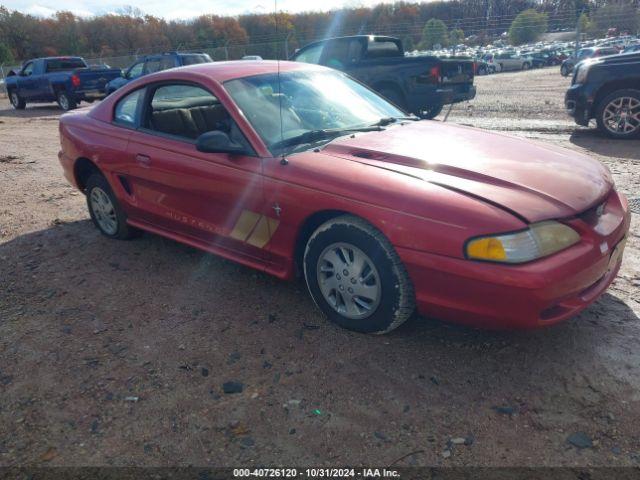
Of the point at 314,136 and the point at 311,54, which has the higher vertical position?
the point at 311,54

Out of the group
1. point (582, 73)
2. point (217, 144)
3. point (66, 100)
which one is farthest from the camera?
point (66, 100)

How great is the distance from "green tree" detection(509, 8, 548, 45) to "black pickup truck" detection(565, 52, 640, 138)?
→ 27846 millimetres

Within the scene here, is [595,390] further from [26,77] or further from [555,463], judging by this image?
[26,77]

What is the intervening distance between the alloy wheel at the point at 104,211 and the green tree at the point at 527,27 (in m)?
34.0


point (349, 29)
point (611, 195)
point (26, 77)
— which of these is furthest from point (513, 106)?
point (349, 29)

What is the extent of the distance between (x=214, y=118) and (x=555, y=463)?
9.86ft

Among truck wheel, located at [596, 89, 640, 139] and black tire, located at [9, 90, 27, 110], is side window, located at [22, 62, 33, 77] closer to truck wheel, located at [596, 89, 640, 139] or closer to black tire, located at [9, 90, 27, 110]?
black tire, located at [9, 90, 27, 110]

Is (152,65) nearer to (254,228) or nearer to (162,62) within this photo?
(162,62)

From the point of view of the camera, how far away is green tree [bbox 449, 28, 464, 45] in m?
29.1

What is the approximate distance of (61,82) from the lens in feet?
53.2

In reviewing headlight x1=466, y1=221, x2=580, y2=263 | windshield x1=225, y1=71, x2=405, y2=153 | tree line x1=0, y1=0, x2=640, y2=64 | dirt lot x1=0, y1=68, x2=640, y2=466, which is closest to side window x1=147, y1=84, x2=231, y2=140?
windshield x1=225, y1=71, x2=405, y2=153

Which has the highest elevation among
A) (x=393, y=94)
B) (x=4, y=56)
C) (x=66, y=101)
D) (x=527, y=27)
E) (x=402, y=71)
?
(x=527, y=27)

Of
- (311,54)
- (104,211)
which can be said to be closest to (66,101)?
(311,54)

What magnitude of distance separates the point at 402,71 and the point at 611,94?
3.48 metres
